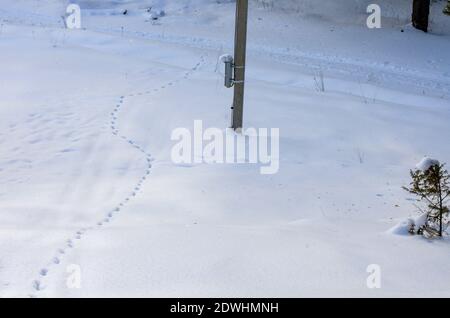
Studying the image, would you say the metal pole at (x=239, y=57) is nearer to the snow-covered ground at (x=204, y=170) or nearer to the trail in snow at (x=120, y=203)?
the snow-covered ground at (x=204, y=170)

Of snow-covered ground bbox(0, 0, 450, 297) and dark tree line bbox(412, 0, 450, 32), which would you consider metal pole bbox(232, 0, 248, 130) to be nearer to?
snow-covered ground bbox(0, 0, 450, 297)

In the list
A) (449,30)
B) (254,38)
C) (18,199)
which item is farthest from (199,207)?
(449,30)

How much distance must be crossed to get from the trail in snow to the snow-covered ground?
0.05 ft

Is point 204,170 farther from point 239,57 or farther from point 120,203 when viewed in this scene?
point 239,57

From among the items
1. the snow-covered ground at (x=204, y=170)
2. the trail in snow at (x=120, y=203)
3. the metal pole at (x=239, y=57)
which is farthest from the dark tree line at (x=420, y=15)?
the metal pole at (x=239, y=57)

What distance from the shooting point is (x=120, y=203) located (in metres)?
5.29

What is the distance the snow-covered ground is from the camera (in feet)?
11.8

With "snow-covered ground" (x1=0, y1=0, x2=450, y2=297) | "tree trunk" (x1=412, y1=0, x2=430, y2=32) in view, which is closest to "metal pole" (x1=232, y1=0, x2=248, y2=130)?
"snow-covered ground" (x1=0, y1=0, x2=450, y2=297)

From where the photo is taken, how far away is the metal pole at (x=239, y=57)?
23.0ft

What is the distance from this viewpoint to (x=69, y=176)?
241 inches

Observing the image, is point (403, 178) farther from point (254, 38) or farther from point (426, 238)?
point (254, 38)

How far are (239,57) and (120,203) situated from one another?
8.63ft

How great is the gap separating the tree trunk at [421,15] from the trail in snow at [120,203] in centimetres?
925
